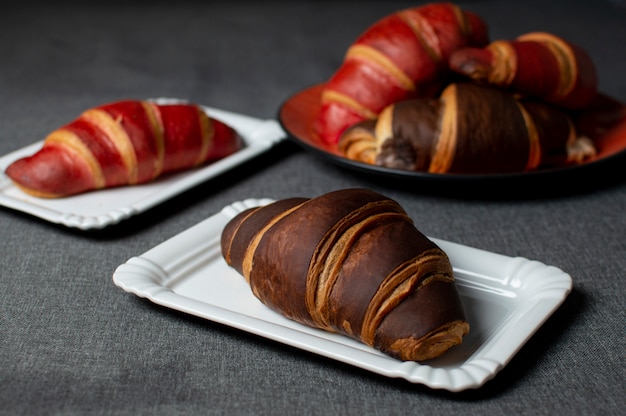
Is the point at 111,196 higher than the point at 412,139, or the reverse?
the point at 412,139

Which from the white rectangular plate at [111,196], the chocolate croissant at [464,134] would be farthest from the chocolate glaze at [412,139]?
the white rectangular plate at [111,196]

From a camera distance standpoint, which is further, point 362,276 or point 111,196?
point 111,196

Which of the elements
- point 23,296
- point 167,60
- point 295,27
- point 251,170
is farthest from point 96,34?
point 23,296

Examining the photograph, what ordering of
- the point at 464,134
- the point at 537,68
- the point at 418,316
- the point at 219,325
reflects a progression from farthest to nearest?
1. the point at 537,68
2. the point at 464,134
3. the point at 219,325
4. the point at 418,316

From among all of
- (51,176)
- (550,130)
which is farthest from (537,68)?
(51,176)

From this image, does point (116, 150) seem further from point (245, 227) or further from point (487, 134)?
point (487, 134)

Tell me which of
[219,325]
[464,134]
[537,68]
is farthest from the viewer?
[537,68]
